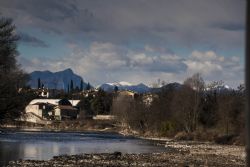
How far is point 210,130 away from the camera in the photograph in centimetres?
9938

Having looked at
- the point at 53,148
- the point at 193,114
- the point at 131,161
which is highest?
the point at 193,114

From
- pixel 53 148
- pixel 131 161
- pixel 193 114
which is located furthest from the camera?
pixel 193 114

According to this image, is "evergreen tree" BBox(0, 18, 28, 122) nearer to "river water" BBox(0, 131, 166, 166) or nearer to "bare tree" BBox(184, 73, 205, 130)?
"river water" BBox(0, 131, 166, 166)

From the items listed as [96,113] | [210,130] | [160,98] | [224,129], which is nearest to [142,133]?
[160,98]

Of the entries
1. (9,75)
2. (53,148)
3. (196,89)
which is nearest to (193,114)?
(196,89)

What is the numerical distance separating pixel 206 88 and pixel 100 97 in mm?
82026

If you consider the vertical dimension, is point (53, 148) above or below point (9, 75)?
below

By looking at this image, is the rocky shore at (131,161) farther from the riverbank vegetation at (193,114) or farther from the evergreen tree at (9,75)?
the riverbank vegetation at (193,114)

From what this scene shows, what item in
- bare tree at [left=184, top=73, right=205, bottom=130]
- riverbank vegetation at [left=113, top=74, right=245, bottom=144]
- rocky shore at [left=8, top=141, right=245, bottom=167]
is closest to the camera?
rocky shore at [left=8, top=141, right=245, bottom=167]

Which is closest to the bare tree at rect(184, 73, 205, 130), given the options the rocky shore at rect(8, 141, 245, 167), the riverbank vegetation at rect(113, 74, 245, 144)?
the riverbank vegetation at rect(113, 74, 245, 144)

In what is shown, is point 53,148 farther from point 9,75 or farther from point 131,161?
point 131,161

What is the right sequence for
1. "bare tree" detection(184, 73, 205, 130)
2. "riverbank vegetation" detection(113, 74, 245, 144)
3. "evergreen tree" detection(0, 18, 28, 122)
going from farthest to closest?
"bare tree" detection(184, 73, 205, 130) < "riverbank vegetation" detection(113, 74, 245, 144) < "evergreen tree" detection(0, 18, 28, 122)

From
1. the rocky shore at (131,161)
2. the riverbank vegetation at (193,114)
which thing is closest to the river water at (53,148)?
the rocky shore at (131,161)

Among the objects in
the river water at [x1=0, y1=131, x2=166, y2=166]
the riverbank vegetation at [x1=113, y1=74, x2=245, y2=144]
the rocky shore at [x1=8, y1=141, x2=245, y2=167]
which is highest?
the riverbank vegetation at [x1=113, y1=74, x2=245, y2=144]
